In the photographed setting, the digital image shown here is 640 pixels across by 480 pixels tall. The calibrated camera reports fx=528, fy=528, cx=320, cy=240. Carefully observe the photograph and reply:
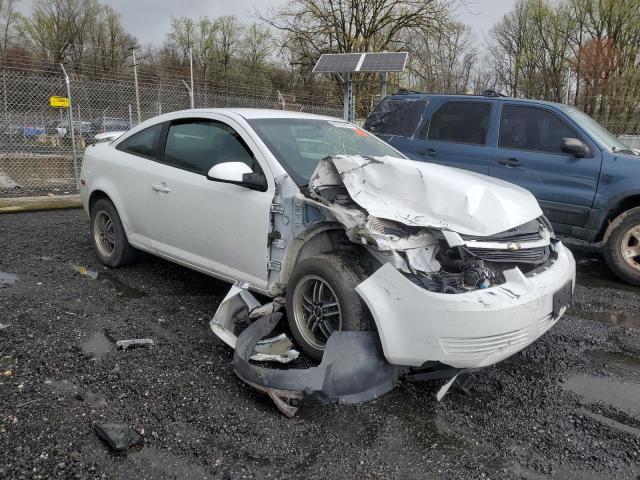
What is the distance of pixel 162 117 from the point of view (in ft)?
15.8

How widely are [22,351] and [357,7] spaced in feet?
69.3

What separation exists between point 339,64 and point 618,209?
6.79 m

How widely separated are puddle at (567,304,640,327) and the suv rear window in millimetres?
3134

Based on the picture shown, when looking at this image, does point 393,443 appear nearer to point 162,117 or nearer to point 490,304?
point 490,304

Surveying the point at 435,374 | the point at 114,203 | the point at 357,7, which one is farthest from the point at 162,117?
the point at 357,7

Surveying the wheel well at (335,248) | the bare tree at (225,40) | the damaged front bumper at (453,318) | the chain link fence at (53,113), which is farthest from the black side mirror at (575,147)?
the bare tree at (225,40)

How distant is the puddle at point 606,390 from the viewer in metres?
3.07

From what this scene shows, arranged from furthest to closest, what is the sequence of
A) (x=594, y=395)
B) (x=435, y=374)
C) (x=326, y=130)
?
(x=326, y=130), (x=594, y=395), (x=435, y=374)

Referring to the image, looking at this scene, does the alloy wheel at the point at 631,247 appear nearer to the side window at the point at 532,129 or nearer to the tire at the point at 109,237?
the side window at the point at 532,129

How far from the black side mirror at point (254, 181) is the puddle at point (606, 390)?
231 cm

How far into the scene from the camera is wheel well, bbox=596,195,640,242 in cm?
548

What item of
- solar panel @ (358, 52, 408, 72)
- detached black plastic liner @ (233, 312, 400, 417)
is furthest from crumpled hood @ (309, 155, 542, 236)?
solar panel @ (358, 52, 408, 72)

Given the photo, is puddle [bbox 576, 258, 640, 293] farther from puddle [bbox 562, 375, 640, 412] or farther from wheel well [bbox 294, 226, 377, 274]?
wheel well [bbox 294, 226, 377, 274]

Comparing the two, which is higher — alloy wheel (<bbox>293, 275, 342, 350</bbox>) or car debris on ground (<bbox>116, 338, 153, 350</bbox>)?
alloy wheel (<bbox>293, 275, 342, 350</bbox>)
